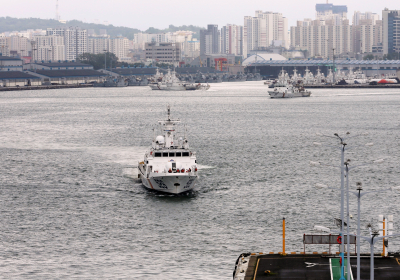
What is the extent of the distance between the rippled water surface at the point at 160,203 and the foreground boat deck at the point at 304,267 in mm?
3234

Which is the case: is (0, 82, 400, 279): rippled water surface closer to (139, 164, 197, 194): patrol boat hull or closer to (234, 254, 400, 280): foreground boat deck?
(139, 164, 197, 194): patrol boat hull

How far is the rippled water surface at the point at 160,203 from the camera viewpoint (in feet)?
140

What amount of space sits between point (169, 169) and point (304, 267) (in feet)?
83.4

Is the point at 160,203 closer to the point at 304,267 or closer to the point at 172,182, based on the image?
the point at 172,182

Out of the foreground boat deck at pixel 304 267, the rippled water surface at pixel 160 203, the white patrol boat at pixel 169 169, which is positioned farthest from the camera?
the white patrol boat at pixel 169 169

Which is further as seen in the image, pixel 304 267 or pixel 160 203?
pixel 160 203

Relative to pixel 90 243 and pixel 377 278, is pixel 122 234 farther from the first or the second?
pixel 377 278

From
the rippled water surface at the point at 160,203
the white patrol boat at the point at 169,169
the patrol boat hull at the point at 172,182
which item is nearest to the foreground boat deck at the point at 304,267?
the rippled water surface at the point at 160,203

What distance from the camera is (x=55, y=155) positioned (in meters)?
92.1

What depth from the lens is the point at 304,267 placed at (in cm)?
3616

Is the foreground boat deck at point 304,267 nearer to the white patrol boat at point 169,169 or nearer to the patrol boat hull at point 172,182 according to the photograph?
the patrol boat hull at point 172,182

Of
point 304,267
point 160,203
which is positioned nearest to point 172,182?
point 160,203

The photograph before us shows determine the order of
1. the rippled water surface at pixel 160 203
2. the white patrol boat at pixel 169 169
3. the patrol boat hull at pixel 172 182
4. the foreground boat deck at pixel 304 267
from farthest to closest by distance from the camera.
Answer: the white patrol boat at pixel 169 169, the patrol boat hull at pixel 172 182, the rippled water surface at pixel 160 203, the foreground boat deck at pixel 304 267

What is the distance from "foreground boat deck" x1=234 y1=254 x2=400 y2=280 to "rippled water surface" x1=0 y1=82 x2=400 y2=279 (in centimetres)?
323
